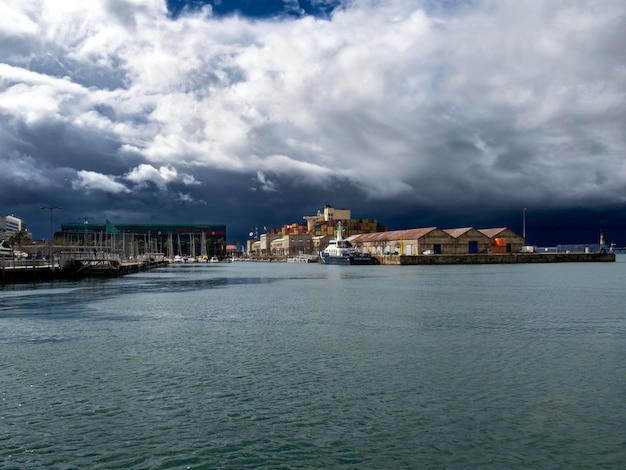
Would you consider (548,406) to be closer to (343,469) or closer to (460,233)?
(343,469)

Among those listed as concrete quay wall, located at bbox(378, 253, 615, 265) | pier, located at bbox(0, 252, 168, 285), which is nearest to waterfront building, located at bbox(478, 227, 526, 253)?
concrete quay wall, located at bbox(378, 253, 615, 265)

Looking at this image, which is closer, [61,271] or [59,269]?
[59,269]

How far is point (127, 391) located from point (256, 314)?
68.8ft

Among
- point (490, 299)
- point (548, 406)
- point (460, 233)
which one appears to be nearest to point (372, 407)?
point (548, 406)

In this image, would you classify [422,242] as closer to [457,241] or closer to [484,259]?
[457,241]

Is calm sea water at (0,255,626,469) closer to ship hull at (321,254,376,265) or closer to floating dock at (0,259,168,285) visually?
floating dock at (0,259,168,285)

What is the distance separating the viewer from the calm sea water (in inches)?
494

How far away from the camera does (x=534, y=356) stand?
22.6 m

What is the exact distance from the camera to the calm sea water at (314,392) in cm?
1254

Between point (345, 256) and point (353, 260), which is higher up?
point (345, 256)

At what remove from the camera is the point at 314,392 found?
1739 centimetres

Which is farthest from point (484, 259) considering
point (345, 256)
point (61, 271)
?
point (61, 271)

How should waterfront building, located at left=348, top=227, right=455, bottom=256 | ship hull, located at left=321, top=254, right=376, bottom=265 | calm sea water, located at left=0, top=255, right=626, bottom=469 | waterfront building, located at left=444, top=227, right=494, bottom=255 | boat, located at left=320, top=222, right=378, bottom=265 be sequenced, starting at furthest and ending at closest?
waterfront building, located at left=444, top=227, right=494, bottom=255
waterfront building, located at left=348, top=227, right=455, bottom=256
boat, located at left=320, top=222, right=378, bottom=265
ship hull, located at left=321, top=254, right=376, bottom=265
calm sea water, located at left=0, top=255, right=626, bottom=469

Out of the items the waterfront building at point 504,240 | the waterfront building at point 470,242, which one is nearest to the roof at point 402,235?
the waterfront building at point 470,242
